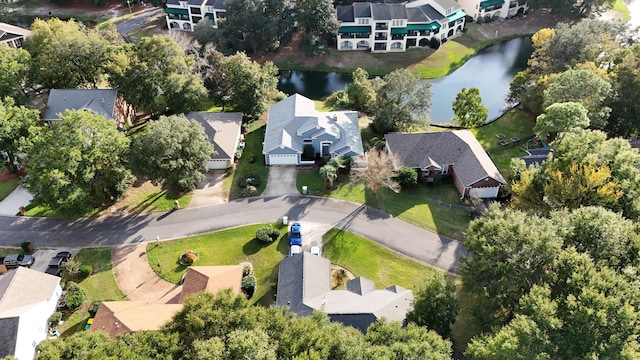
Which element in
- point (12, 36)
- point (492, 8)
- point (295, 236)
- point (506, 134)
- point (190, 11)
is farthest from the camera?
point (492, 8)

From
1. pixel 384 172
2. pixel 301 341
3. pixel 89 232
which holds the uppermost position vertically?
pixel 301 341

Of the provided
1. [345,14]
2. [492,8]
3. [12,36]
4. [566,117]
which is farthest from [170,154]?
[492,8]

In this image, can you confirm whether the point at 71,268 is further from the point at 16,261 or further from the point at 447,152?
the point at 447,152

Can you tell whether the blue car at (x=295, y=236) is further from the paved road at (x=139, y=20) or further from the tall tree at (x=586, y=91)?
the paved road at (x=139, y=20)

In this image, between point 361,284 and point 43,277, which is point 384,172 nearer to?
point 361,284

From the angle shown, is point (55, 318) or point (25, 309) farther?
point (55, 318)

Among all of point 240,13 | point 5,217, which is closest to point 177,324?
point 5,217
